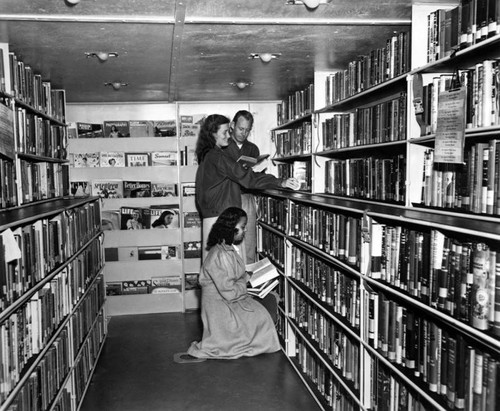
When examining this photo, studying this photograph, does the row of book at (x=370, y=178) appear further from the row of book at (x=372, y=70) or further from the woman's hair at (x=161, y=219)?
the woman's hair at (x=161, y=219)

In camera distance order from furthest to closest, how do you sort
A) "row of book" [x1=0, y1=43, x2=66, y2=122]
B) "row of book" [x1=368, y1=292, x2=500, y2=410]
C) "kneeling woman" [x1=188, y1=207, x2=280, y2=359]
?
"kneeling woman" [x1=188, y1=207, x2=280, y2=359], "row of book" [x1=0, y1=43, x2=66, y2=122], "row of book" [x1=368, y1=292, x2=500, y2=410]

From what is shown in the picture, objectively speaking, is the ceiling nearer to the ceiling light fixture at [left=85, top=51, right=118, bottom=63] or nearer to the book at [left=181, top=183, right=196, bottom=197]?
the ceiling light fixture at [left=85, top=51, right=118, bottom=63]

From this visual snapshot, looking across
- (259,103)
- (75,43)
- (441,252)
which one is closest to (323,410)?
(441,252)

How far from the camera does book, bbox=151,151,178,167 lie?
5508mm

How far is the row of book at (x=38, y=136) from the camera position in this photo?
3.23m

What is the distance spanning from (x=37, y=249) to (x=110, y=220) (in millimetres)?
3101

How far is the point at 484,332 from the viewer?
1.54 metres

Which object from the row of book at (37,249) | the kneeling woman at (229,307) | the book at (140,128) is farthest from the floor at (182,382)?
the book at (140,128)

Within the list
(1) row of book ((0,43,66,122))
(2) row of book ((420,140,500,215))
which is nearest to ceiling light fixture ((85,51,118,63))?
(1) row of book ((0,43,66,122))

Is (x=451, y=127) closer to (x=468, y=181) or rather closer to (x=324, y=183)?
(x=468, y=181)

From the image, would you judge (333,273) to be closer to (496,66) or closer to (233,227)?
(233,227)

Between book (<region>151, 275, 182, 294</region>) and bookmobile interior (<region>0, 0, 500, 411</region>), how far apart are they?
3.35 ft

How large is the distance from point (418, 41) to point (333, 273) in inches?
54.1

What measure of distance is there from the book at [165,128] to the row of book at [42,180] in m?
1.23
